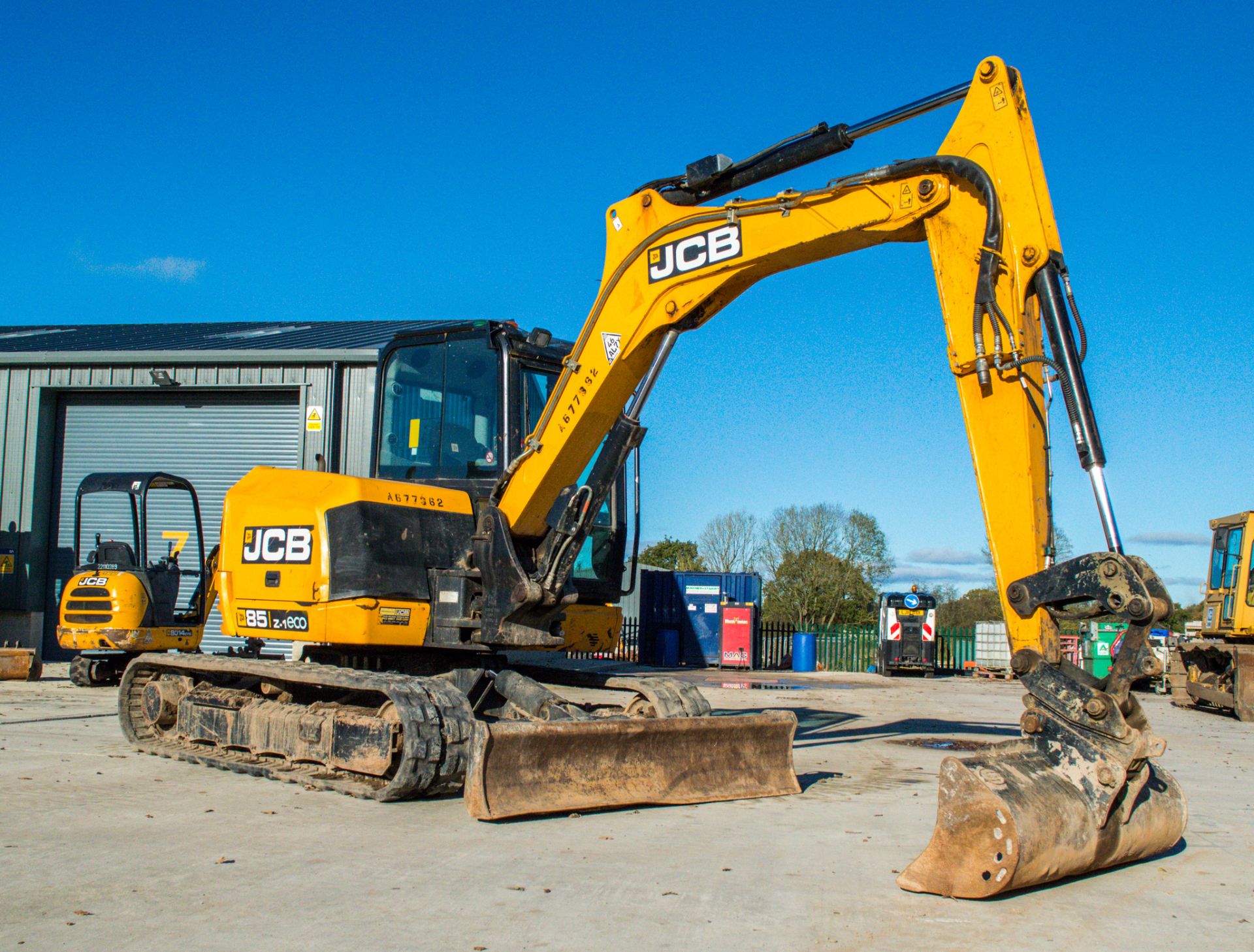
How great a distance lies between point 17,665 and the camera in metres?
15.1

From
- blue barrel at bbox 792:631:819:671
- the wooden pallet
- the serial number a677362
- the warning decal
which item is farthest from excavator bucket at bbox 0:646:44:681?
the wooden pallet

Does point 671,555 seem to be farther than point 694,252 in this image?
Yes

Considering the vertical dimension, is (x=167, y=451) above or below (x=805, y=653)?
above

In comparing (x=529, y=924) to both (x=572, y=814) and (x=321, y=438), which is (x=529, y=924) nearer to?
(x=572, y=814)

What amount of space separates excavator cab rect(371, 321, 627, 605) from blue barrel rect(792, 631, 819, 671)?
16.0 m

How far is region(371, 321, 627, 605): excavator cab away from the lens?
7.94 m

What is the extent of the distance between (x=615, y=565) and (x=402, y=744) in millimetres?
2627

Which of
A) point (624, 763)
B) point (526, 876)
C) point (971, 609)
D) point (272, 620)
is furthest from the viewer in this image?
point (971, 609)

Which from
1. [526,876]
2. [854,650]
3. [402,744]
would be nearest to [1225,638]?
[854,650]

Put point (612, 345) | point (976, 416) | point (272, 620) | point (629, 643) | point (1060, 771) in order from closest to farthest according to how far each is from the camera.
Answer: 1. point (1060, 771)
2. point (976, 416)
3. point (612, 345)
4. point (272, 620)
5. point (629, 643)

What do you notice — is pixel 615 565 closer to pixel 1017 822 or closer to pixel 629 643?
pixel 1017 822

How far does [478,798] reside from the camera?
5.86 meters

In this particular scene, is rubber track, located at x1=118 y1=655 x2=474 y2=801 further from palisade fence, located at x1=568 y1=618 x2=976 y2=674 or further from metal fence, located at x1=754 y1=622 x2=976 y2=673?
metal fence, located at x1=754 y1=622 x2=976 y2=673

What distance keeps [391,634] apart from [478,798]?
5.82ft
